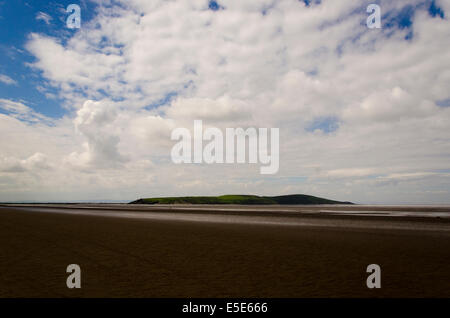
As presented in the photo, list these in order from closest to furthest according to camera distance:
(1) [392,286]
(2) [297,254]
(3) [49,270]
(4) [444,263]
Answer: (1) [392,286]
(3) [49,270]
(4) [444,263]
(2) [297,254]

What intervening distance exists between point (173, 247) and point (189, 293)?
9.05 m

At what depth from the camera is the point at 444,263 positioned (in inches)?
539

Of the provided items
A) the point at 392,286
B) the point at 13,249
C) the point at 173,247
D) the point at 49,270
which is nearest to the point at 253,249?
the point at 173,247

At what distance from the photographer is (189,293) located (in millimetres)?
9383
